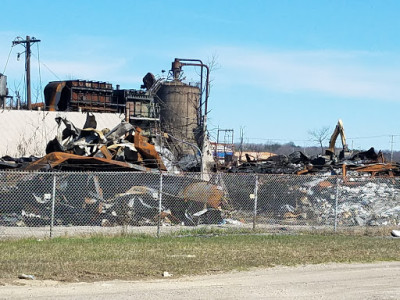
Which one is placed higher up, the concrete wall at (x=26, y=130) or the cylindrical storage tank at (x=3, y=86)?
the cylindrical storage tank at (x=3, y=86)

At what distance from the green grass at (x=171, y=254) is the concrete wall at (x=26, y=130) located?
878 inches

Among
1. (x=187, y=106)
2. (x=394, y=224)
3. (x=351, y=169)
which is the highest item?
(x=187, y=106)

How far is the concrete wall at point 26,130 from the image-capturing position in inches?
1468

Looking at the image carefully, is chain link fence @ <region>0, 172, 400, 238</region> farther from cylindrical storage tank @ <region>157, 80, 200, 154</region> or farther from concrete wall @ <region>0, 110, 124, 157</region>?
cylindrical storage tank @ <region>157, 80, 200, 154</region>

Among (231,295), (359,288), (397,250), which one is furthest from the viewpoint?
(397,250)

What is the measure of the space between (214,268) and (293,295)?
2.32m

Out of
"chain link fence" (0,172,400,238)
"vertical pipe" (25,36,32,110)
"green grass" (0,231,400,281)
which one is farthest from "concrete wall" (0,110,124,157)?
"green grass" (0,231,400,281)

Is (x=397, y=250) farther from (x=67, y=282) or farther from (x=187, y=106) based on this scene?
(x=187, y=106)

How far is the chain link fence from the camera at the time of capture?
18.3m

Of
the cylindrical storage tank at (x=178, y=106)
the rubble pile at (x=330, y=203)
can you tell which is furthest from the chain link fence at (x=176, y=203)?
the cylindrical storage tank at (x=178, y=106)

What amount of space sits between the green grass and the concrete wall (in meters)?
22.3

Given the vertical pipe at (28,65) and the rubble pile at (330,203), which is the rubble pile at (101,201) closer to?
the rubble pile at (330,203)

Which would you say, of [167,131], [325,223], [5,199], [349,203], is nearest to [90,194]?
[5,199]

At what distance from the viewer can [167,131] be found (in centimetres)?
4528
